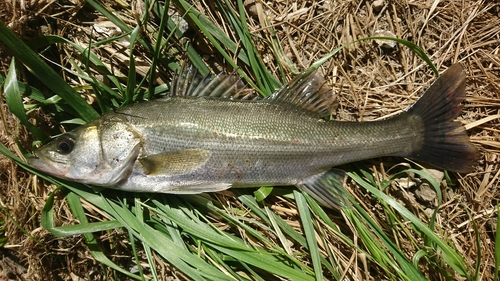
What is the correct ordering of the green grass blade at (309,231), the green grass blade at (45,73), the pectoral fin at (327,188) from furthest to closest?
the pectoral fin at (327,188) → the green grass blade at (309,231) → the green grass blade at (45,73)

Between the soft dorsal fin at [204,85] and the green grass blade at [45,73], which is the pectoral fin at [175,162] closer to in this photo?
the soft dorsal fin at [204,85]

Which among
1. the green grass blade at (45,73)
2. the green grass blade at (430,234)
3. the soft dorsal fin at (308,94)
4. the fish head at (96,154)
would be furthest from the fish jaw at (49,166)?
the green grass blade at (430,234)

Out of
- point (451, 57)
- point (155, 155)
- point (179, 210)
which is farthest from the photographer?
point (451, 57)

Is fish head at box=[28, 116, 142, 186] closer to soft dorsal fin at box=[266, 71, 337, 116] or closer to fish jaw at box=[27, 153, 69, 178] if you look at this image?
fish jaw at box=[27, 153, 69, 178]

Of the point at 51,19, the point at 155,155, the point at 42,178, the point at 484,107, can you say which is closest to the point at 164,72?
the point at 155,155

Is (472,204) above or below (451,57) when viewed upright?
below

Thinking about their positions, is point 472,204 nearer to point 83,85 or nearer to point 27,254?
point 83,85

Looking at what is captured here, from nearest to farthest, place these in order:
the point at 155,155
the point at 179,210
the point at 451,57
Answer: the point at 155,155
the point at 179,210
the point at 451,57
